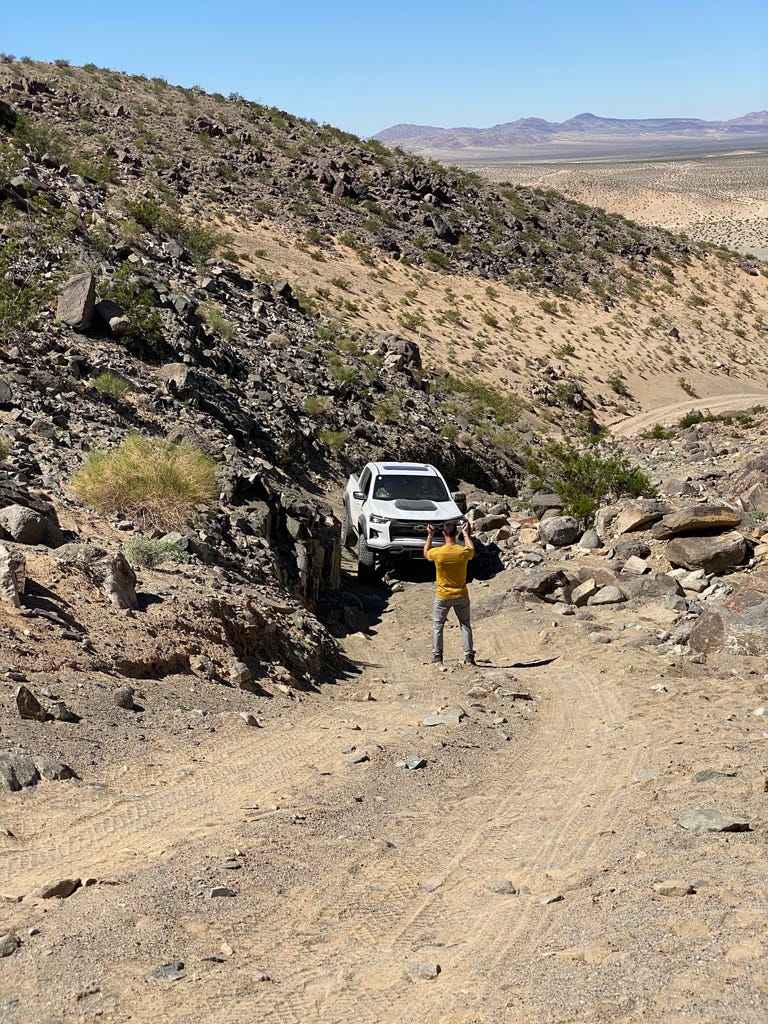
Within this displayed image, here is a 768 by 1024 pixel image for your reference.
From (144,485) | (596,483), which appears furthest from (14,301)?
(596,483)

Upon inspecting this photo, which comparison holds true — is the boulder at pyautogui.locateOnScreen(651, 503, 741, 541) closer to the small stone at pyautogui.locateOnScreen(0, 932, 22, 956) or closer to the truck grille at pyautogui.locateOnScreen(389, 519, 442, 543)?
the truck grille at pyautogui.locateOnScreen(389, 519, 442, 543)

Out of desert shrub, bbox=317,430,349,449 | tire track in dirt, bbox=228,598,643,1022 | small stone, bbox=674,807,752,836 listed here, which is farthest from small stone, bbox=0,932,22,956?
desert shrub, bbox=317,430,349,449

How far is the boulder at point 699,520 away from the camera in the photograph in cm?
1498

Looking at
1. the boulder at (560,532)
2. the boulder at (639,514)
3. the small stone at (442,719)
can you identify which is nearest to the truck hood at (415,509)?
the boulder at (560,532)

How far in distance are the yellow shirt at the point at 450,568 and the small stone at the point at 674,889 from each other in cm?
651

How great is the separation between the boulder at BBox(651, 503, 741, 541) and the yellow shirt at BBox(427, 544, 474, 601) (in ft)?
17.1

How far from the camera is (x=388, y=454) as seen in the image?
24.5m

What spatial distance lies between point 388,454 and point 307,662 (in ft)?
46.5

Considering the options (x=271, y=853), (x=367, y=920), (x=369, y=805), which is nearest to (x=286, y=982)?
(x=367, y=920)

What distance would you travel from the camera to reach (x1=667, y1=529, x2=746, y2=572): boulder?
1438 centimetres

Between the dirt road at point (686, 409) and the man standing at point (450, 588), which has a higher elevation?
the man standing at point (450, 588)

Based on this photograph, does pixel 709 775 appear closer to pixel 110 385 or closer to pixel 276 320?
pixel 110 385

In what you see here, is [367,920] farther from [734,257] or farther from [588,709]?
[734,257]

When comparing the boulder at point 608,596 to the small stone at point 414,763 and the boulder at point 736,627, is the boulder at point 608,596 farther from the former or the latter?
the small stone at point 414,763
